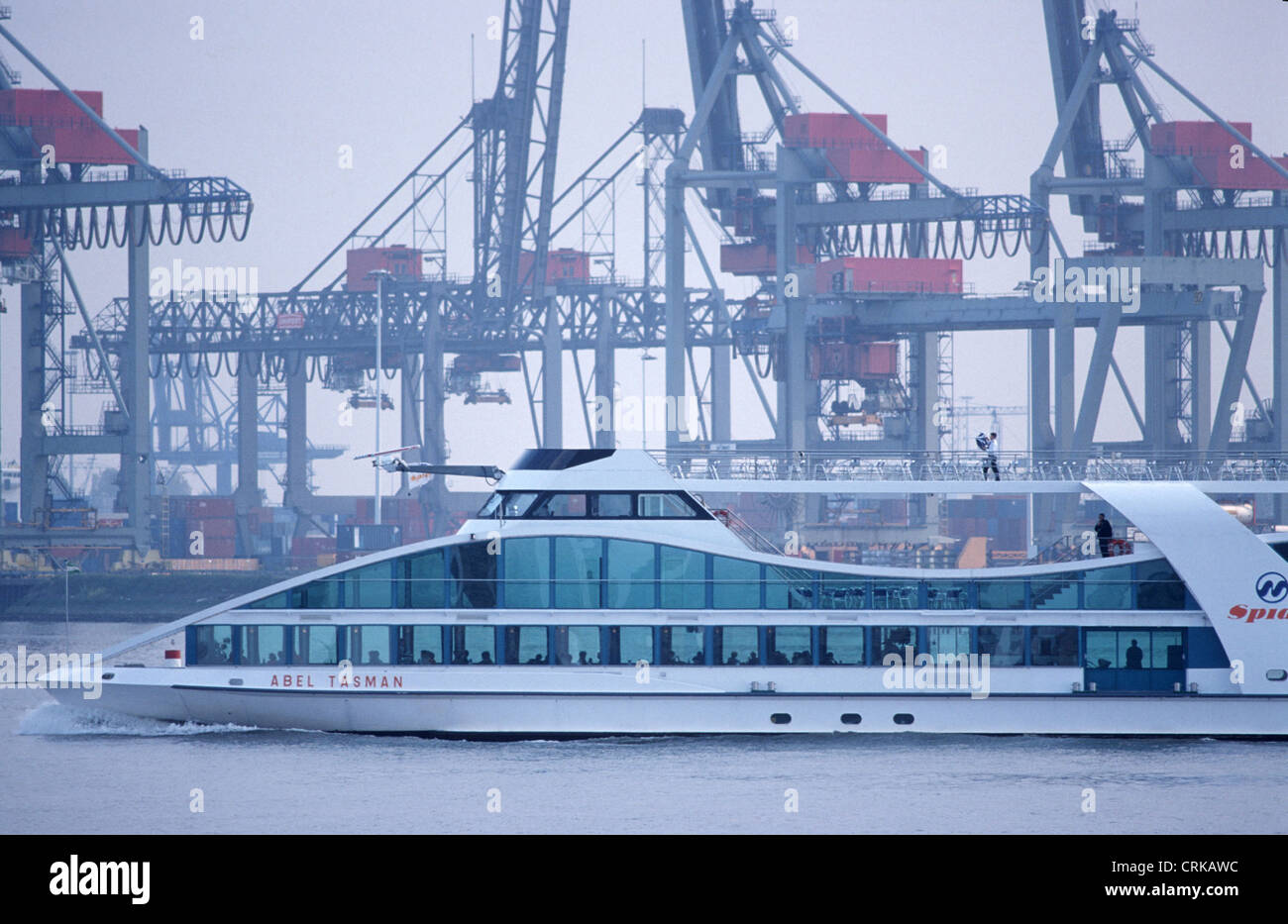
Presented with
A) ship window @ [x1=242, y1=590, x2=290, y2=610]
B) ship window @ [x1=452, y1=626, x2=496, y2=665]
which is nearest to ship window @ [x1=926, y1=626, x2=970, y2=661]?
ship window @ [x1=452, y1=626, x2=496, y2=665]

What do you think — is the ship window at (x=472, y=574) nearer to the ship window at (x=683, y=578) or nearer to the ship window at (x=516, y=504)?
the ship window at (x=516, y=504)

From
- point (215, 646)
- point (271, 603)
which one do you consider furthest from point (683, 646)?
point (215, 646)

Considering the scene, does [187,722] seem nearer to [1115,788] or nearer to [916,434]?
[1115,788]

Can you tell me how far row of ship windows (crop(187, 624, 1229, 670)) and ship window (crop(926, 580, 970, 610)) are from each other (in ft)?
1.37

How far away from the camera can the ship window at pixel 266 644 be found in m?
31.0

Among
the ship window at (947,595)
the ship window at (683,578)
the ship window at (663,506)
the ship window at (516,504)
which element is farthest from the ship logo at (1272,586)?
the ship window at (516,504)

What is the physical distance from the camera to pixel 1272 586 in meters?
30.8

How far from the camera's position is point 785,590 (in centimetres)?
3120

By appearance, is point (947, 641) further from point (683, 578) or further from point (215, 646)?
point (215, 646)

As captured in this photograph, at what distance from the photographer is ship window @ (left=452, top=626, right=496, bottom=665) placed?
3089 centimetres

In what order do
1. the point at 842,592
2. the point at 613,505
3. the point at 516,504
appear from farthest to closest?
the point at 516,504 < the point at 613,505 < the point at 842,592

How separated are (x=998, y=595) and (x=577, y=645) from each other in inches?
294

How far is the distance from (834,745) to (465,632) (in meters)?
6.73
